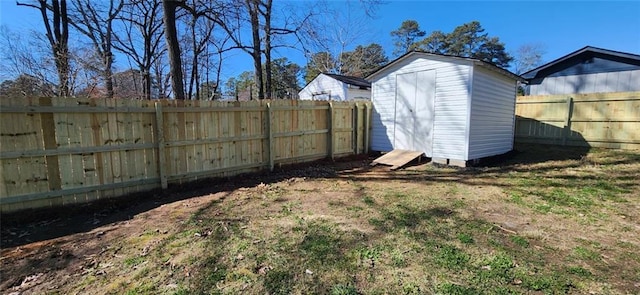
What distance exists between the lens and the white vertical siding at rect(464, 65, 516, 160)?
681 cm

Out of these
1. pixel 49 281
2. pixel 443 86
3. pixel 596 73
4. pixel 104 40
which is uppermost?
pixel 104 40

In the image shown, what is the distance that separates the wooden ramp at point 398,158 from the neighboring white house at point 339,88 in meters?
7.67

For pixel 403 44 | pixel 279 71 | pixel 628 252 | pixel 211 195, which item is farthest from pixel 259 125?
pixel 403 44

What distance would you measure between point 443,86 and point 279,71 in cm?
2774

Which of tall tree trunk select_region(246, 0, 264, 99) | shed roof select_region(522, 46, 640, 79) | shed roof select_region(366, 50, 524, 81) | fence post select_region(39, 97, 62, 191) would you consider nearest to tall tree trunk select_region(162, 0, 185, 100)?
fence post select_region(39, 97, 62, 191)

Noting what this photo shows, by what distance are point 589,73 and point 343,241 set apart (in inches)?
550

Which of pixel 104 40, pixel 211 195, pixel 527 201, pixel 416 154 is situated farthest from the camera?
pixel 104 40

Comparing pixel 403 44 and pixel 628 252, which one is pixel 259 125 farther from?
pixel 403 44

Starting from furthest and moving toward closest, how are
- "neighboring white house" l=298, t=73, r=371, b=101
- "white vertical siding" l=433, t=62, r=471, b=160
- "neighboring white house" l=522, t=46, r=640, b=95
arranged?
"neighboring white house" l=298, t=73, r=371, b=101 → "neighboring white house" l=522, t=46, r=640, b=95 → "white vertical siding" l=433, t=62, r=471, b=160

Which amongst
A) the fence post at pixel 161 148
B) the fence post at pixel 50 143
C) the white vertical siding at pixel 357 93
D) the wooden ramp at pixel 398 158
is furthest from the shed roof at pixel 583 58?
the fence post at pixel 50 143

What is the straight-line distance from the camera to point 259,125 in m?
6.31

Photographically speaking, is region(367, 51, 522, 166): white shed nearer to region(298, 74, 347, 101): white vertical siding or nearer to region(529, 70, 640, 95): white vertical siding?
region(529, 70, 640, 95): white vertical siding

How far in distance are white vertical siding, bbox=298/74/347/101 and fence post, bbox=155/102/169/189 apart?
12.2 meters

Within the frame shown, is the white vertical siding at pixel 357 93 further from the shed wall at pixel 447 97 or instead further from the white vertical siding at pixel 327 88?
the shed wall at pixel 447 97
